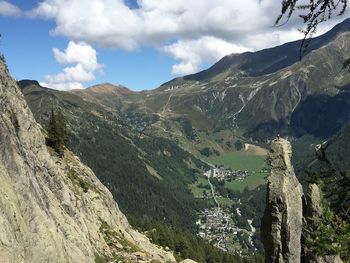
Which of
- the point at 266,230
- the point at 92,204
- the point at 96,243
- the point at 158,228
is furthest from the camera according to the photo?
the point at 158,228

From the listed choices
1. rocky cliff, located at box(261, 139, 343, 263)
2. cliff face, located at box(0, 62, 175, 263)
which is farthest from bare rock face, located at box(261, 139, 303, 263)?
cliff face, located at box(0, 62, 175, 263)

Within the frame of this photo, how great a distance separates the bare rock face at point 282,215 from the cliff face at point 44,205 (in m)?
15.3

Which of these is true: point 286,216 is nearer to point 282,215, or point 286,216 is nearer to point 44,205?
point 282,215

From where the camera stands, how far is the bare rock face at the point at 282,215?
100 feet

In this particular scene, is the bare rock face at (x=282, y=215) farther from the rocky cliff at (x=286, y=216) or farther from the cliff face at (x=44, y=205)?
the cliff face at (x=44, y=205)

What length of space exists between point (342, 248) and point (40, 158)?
55236 millimetres

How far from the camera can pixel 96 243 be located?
64062 mm

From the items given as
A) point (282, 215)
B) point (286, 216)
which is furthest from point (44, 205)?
point (286, 216)

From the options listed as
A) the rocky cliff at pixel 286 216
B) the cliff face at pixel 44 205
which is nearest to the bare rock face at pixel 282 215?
the rocky cliff at pixel 286 216

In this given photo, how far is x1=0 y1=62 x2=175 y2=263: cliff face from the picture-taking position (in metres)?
28.4

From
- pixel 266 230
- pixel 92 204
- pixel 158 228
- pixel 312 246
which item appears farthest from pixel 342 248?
pixel 158 228

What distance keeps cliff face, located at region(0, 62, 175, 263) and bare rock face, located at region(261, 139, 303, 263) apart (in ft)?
50.2

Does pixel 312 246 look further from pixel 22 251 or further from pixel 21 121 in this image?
pixel 21 121

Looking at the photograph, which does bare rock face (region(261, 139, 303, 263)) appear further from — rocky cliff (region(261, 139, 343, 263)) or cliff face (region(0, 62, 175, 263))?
cliff face (region(0, 62, 175, 263))
